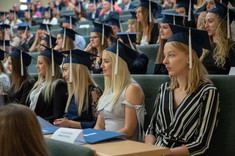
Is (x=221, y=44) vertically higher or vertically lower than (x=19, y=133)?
higher

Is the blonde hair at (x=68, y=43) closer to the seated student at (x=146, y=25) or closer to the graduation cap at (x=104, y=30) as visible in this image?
the graduation cap at (x=104, y=30)

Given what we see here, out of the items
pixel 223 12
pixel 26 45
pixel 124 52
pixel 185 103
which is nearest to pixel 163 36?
pixel 223 12

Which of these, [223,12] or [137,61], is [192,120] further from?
[137,61]

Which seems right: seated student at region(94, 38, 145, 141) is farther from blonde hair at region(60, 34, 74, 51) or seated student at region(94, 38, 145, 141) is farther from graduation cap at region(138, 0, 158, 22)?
blonde hair at region(60, 34, 74, 51)

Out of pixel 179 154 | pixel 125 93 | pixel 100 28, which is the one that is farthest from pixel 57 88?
pixel 179 154

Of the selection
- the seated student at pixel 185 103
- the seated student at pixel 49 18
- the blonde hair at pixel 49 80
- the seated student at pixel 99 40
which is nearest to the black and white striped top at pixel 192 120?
the seated student at pixel 185 103

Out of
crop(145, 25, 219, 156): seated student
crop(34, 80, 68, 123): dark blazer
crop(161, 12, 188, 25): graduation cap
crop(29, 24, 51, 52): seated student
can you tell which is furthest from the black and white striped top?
crop(29, 24, 51, 52): seated student

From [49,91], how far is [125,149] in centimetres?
220

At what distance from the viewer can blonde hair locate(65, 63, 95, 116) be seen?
10.8 feet

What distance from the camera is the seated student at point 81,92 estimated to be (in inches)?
129

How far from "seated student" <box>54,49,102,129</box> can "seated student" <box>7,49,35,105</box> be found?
95 centimetres

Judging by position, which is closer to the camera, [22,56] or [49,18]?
[22,56]

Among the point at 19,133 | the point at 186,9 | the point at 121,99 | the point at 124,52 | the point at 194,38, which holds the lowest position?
the point at 121,99

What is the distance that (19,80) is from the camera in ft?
14.2
